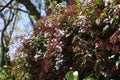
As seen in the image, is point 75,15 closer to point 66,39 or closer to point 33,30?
point 66,39

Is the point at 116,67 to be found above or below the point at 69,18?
below

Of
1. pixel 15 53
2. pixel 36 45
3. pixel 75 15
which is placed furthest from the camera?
pixel 15 53

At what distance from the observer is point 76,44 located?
3773mm

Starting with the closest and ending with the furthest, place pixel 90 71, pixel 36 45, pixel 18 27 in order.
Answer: pixel 90 71 → pixel 36 45 → pixel 18 27

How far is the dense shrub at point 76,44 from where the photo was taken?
3.46 m

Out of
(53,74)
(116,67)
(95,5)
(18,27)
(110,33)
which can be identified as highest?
(95,5)

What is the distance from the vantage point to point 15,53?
488 cm

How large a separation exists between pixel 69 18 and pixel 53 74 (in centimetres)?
69

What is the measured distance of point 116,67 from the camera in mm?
3352

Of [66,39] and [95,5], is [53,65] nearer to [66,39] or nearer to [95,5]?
[66,39]

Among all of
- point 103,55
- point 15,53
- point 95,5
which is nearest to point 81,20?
point 95,5

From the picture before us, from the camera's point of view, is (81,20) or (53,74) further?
(53,74)

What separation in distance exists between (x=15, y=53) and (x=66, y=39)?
3.65 feet

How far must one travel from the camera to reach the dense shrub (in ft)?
11.4
